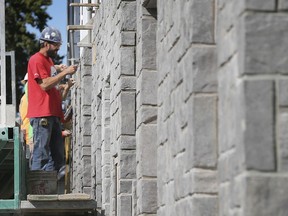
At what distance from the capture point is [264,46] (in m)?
6.35

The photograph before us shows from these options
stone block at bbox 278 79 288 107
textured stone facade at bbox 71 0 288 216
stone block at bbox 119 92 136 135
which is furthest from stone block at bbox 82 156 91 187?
stone block at bbox 278 79 288 107

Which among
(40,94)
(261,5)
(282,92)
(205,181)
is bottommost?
(205,181)

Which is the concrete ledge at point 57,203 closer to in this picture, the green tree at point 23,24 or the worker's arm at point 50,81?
the worker's arm at point 50,81

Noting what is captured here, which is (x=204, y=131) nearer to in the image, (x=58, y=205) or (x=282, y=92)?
(x=282, y=92)

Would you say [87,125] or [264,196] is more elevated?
[264,196]

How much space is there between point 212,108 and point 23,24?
29715 millimetres

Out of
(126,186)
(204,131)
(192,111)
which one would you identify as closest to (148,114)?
(126,186)

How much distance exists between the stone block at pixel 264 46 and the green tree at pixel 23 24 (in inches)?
1167

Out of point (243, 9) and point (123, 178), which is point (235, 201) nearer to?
point (243, 9)

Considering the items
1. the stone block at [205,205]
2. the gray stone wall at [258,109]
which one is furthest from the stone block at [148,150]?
the gray stone wall at [258,109]

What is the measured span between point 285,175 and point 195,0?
167cm

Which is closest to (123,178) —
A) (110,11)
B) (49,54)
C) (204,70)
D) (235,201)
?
(110,11)

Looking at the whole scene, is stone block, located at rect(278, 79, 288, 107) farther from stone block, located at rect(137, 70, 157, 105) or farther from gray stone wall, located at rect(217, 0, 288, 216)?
stone block, located at rect(137, 70, 157, 105)

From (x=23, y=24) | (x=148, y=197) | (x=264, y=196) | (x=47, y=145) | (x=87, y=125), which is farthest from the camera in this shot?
(x=23, y=24)
